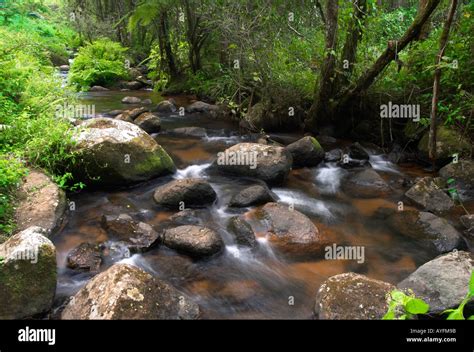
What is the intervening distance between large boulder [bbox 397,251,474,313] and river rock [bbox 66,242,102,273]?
12.3 feet

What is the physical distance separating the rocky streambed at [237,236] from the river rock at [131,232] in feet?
0.07

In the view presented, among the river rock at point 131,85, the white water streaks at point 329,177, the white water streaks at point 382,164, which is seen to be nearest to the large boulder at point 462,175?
the white water streaks at point 382,164

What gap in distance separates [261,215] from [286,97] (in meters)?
5.26

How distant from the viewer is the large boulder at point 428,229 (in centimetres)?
596

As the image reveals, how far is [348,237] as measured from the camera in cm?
635

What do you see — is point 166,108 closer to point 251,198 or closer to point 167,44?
point 167,44

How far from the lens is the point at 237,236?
6.06m

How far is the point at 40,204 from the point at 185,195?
2203 mm

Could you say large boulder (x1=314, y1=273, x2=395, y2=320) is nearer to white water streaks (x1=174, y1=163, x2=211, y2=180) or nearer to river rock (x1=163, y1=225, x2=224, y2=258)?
river rock (x1=163, y1=225, x2=224, y2=258)

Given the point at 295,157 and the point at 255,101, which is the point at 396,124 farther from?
the point at 255,101

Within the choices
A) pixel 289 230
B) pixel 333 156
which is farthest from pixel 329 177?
pixel 289 230

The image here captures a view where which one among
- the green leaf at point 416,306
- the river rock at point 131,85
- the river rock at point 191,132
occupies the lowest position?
the river rock at point 191,132

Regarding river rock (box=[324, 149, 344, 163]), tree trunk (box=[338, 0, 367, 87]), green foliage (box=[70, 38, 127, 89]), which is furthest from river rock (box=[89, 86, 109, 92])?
river rock (box=[324, 149, 344, 163])

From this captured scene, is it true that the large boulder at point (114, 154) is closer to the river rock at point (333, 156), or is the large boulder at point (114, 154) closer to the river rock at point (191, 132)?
the river rock at point (191, 132)
